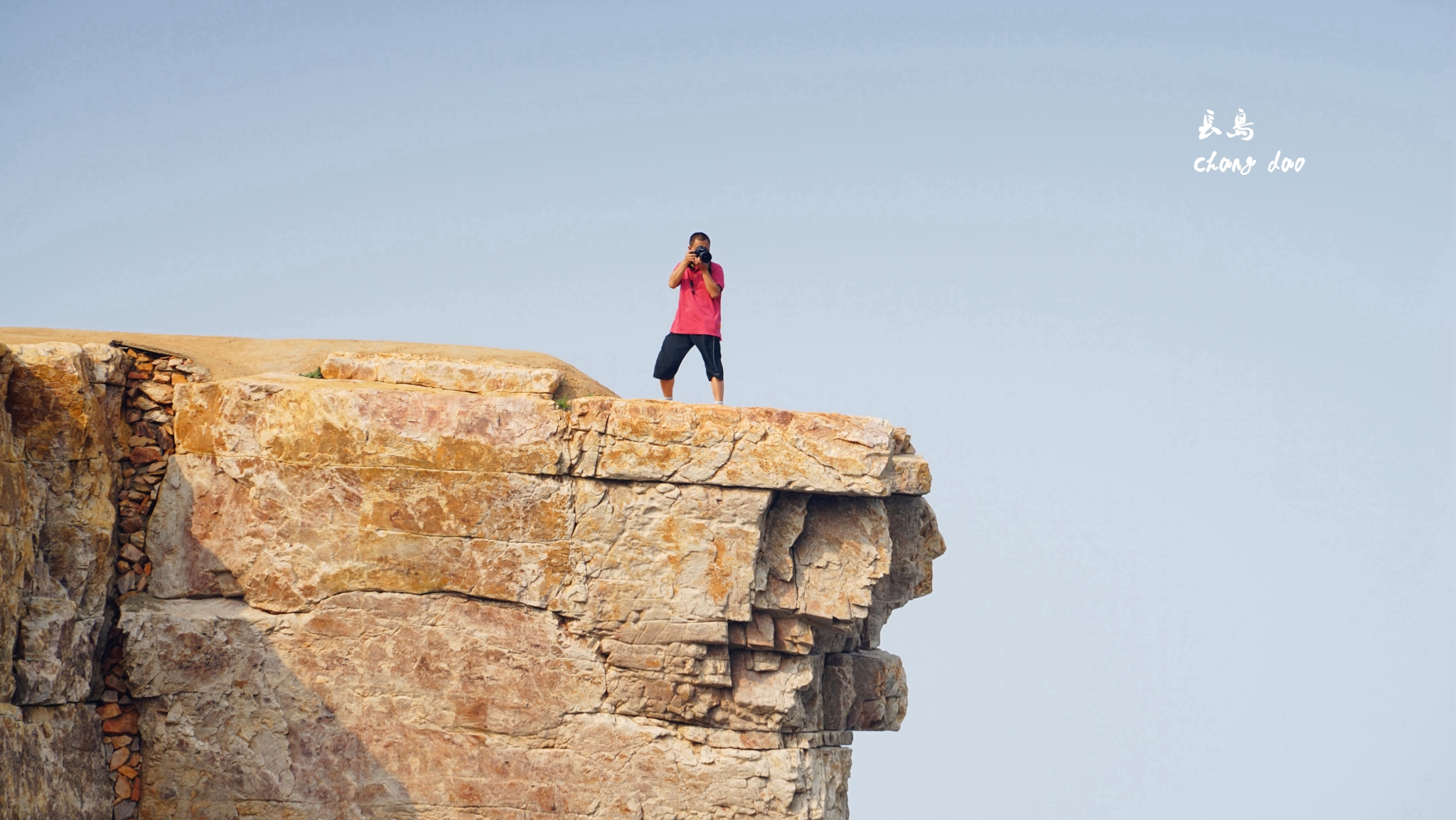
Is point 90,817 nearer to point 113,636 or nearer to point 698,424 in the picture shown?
point 113,636

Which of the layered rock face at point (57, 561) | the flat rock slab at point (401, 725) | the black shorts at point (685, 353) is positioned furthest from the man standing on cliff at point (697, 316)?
the layered rock face at point (57, 561)

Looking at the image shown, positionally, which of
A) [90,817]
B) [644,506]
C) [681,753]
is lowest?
[90,817]

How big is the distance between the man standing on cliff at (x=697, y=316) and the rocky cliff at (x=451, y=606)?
1.71 meters

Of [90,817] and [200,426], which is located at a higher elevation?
[200,426]

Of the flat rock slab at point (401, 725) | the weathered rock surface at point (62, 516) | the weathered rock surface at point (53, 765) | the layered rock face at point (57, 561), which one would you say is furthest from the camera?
the flat rock slab at point (401, 725)

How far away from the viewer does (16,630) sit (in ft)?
44.4

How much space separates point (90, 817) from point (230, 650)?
1861 millimetres

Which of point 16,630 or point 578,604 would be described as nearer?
point 16,630

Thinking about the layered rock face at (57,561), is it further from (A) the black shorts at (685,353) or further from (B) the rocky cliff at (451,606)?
(A) the black shorts at (685,353)

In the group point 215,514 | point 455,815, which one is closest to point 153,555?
point 215,514

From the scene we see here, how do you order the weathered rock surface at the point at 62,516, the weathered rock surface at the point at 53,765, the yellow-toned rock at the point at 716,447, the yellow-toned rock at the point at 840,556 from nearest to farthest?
the weathered rock surface at the point at 53,765 → the weathered rock surface at the point at 62,516 → the yellow-toned rock at the point at 716,447 → the yellow-toned rock at the point at 840,556

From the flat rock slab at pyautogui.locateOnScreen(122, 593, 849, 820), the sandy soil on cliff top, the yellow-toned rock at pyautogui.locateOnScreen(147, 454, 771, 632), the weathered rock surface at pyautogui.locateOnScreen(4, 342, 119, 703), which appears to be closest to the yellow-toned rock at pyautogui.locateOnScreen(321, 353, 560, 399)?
the sandy soil on cliff top

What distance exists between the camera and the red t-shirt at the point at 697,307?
16.5 meters

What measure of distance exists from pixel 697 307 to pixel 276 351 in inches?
171
